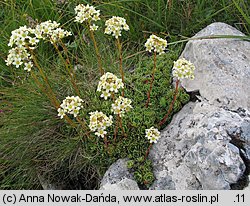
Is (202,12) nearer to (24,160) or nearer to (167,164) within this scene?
(167,164)

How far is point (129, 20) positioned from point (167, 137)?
1.26 meters

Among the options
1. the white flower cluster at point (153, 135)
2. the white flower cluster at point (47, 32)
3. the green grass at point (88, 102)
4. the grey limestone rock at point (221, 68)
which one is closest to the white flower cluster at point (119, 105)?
the white flower cluster at point (153, 135)

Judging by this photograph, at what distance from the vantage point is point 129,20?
3.49 m

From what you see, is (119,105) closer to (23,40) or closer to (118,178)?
(118,178)

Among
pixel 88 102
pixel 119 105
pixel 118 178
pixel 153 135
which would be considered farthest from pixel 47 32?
pixel 118 178

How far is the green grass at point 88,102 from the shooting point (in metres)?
2.83

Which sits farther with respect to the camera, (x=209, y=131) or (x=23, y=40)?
(x=209, y=131)

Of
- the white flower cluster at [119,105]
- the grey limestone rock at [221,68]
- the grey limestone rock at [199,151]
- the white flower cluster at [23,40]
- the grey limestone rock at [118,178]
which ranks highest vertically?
the white flower cluster at [23,40]

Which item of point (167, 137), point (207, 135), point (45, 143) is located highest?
point (207, 135)

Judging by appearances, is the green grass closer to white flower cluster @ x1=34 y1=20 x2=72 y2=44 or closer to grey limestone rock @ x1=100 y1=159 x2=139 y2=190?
grey limestone rock @ x1=100 y1=159 x2=139 y2=190

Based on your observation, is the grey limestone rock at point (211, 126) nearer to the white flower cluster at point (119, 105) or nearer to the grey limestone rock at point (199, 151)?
the grey limestone rock at point (199, 151)

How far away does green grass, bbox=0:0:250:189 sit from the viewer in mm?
2832

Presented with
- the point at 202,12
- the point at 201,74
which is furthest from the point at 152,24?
the point at 201,74

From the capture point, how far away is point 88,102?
3.02 metres
